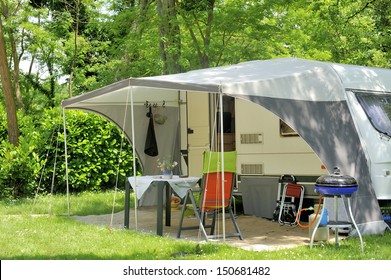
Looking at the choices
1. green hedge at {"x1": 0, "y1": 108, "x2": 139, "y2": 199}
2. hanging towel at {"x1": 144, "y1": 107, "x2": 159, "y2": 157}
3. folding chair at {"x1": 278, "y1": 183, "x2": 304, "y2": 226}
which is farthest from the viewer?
green hedge at {"x1": 0, "y1": 108, "x2": 139, "y2": 199}

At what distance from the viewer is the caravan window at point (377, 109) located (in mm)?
7898

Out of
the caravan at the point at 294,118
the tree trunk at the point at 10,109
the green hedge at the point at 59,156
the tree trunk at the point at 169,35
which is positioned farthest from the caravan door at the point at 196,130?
the tree trunk at the point at 10,109

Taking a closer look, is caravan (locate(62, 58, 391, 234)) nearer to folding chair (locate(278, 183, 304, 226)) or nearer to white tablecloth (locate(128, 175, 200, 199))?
folding chair (locate(278, 183, 304, 226))

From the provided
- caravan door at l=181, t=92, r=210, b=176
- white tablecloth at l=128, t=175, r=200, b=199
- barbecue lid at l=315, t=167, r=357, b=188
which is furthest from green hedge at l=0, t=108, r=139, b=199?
barbecue lid at l=315, t=167, r=357, b=188

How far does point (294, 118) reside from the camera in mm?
7145

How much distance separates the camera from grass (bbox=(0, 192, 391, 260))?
5.93m

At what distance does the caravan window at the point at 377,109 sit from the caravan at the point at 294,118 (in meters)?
0.02

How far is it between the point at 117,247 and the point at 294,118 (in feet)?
8.14

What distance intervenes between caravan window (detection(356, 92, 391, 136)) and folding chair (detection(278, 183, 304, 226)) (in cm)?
134

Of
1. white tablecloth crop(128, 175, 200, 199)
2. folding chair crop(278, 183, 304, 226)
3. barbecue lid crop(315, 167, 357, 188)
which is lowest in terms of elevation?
folding chair crop(278, 183, 304, 226)

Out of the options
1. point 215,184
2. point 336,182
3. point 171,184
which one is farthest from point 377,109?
point 171,184

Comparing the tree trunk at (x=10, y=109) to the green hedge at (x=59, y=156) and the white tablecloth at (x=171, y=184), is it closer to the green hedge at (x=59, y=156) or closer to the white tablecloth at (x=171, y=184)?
the green hedge at (x=59, y=156)

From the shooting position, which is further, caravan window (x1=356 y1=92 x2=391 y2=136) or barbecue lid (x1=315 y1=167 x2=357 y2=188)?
caravan window (x1=356 y1=92 x2=391 y2=136)

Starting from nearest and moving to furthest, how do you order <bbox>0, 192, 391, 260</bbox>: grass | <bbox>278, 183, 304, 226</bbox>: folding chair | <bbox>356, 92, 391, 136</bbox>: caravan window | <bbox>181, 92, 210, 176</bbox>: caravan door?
<bbox>0, 192, 391, 260</bbox>: grass < <bbox>356, 92, 391, 136</bbox>: caravan window < <bbox>278, 183, 304, 226</bbox>: folding chair < <bbox>181, 92, 210, 176</bbox>: caravan door
